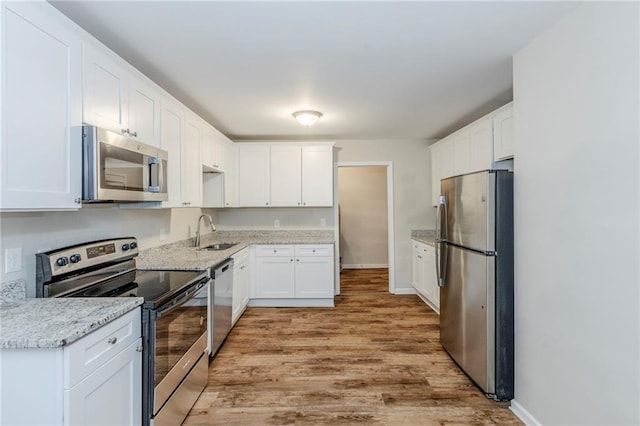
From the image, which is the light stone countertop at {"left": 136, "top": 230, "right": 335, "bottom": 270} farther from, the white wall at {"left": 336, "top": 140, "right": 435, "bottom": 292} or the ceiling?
the ceiling

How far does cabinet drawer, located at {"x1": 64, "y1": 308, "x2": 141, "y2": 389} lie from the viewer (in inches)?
43.8

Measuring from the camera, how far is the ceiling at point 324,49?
5.30 feet

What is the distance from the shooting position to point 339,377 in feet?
7.95

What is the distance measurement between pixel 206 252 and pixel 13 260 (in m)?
1.62

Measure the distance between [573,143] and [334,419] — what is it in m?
2.18

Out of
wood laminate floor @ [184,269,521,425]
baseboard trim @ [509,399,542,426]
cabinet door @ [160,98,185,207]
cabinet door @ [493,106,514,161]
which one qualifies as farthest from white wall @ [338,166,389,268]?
baseboard trim @ [509,399,542,426]

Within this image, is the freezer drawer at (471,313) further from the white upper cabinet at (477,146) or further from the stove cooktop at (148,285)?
the stove cooktop at (148,285)

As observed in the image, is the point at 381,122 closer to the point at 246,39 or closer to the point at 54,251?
the point at 246,39

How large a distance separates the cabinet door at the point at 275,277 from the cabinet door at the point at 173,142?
1.63 meters

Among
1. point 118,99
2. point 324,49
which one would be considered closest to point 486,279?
point 324,49

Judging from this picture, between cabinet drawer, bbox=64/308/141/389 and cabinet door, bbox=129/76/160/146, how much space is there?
123 cm

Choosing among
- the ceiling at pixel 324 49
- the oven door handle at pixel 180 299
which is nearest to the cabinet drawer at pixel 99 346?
the oven door handle at pixel 180 299

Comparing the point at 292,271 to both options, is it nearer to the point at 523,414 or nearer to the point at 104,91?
the point at 523,414

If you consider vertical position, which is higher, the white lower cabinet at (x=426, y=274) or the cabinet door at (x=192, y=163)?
the cabinet door at (x=192, y=163)
